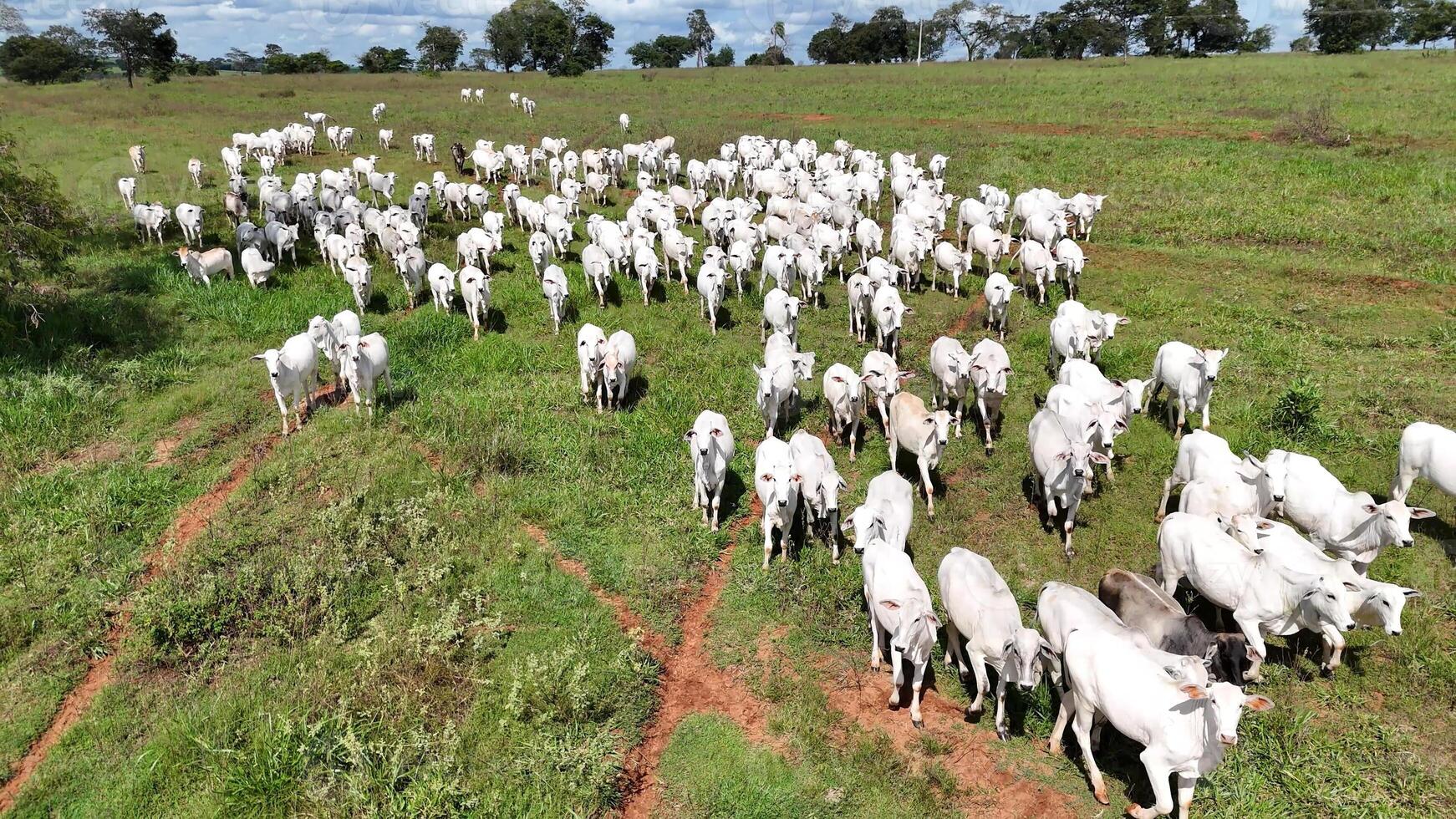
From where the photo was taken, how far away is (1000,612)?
289 inches

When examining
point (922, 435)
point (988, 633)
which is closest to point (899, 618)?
point (988, 633)

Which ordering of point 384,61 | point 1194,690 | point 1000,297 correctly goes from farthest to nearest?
point 384,61, point 1000,297, point 1194,690

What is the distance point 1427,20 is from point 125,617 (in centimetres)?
9915

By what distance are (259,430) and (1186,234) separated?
23.4 m

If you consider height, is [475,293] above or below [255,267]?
below

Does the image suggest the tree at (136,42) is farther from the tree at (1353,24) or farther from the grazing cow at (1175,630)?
the tree at (1353,24)

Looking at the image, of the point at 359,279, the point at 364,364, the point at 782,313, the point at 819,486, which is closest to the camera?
the point at 819,486

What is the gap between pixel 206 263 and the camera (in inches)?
724

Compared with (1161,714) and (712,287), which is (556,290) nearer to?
(712,287)

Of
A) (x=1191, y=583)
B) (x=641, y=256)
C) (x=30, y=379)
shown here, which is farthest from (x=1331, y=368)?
(x=30, y=379)

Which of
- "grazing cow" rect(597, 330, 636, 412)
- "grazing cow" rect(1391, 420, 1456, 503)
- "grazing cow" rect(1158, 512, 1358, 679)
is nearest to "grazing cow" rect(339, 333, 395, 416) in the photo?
"grazing cow" rect(597, 330, 636, 412)

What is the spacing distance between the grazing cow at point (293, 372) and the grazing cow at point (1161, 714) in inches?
495

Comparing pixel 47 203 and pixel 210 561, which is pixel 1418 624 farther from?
pixel 47 203

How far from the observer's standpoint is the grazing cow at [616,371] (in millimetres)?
13109
